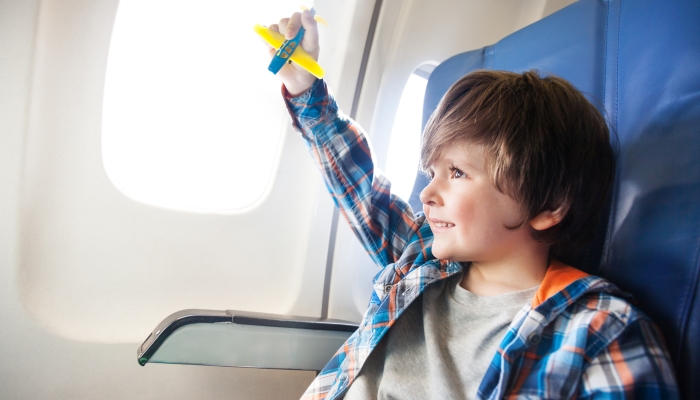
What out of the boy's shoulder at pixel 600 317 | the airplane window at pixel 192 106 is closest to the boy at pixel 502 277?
the boy's shoulder at pixel 600 317

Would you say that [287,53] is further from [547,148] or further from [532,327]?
[532,327]

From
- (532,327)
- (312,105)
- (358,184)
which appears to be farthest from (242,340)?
(532,327)

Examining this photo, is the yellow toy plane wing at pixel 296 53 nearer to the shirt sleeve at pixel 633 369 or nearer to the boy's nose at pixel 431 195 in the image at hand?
the boy's nose at pixel 431 195

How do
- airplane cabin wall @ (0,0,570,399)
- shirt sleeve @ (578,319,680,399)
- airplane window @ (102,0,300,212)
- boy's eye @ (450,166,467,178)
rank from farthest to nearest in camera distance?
airplane window @ (102,0,300,212) < airplane cabin wall @ (0,0,570,399) < boy's eye @ (450,166,467,178) < shirt sleeve @ (578,319,680,399)

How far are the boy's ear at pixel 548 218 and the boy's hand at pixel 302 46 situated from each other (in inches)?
23.4

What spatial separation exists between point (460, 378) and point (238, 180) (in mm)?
1007

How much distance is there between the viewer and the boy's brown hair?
90 cm

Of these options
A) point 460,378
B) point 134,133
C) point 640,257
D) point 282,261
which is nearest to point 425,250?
point 460,378

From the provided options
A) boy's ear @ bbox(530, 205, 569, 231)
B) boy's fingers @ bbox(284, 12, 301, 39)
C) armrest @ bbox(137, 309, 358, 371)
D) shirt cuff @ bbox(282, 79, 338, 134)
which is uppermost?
boy's fingers @ bbox(284, 12, 301, 39)

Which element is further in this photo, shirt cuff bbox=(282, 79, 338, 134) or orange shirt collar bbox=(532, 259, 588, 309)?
shirt cuff bbox=(282, 79, 338, 134)

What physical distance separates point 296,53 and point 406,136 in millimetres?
849

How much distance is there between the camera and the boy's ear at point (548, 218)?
921mm

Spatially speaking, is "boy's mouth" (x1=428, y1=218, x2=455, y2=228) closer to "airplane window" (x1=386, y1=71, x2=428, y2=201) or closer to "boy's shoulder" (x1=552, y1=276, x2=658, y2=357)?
"boy's shoulder" (x1=552, y1=276, x2=658, y2=357)

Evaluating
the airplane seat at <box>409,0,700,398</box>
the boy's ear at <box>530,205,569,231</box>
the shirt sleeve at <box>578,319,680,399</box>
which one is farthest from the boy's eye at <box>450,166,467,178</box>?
the shirt sleeve at <box>578,319,680,399</box>
